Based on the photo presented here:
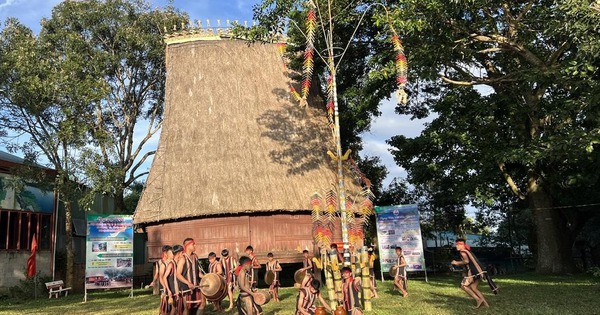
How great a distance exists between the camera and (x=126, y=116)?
1102 inches

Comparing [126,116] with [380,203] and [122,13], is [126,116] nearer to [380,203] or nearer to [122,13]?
[122,13]

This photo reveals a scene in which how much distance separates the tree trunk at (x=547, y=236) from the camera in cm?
2030

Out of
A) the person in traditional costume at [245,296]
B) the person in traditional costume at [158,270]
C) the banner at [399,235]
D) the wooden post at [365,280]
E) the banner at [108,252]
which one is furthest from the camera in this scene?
the banner at [399,235]

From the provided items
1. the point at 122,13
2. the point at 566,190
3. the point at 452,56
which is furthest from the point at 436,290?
the point at 122,13

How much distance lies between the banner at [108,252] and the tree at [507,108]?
11879 millimetres

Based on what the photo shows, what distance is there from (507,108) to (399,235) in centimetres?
677

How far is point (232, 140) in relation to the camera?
22047 millimetres

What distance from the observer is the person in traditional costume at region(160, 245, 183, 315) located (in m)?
9.27

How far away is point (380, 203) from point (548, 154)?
14471mm

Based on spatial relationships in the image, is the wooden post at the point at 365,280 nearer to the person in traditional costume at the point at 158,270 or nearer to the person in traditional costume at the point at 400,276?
the person in traditional costume at the point at 400,276

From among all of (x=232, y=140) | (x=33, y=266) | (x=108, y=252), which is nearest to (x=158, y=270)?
(x=108, y=252)

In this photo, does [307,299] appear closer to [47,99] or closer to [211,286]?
[211,286]

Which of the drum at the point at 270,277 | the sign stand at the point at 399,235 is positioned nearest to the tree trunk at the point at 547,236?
the sign stand at the point at 399,235

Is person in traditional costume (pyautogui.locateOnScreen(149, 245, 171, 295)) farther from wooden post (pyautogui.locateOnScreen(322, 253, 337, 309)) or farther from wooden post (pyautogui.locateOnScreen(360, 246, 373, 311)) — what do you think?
wooden post (pyautogui.locateOnScreen(360, 246, 373, 311))
